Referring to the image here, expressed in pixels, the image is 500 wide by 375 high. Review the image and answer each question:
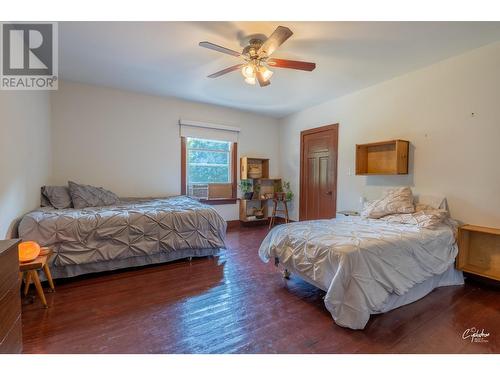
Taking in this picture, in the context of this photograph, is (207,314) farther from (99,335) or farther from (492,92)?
(492,92)

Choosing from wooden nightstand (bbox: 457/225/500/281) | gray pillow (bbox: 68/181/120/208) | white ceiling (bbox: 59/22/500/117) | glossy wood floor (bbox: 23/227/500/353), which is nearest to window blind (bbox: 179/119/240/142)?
white ceiling (bbox: 59/22/500/117)

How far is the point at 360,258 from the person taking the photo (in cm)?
189

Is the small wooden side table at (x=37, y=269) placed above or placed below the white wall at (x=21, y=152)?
below

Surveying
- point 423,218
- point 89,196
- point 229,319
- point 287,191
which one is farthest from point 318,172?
point 89,196

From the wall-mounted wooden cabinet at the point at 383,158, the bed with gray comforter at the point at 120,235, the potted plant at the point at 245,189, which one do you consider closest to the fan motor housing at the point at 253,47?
the bed with gray comforter at the point at 120,235

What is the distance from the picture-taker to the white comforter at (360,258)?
1.85 m

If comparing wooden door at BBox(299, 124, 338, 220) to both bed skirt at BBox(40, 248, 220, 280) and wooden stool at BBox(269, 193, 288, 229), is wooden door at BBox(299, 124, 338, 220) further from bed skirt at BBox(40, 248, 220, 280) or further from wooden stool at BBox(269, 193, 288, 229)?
bed skirt at BBox(40, 248, 220, 280)

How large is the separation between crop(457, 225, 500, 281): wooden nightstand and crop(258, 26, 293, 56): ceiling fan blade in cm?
271

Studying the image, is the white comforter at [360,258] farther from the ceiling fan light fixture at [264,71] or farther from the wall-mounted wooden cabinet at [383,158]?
the ceiling fan light fixture at [264,71]

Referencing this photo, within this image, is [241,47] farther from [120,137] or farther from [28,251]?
[28,251]

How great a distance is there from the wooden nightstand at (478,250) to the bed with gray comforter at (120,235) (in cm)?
285

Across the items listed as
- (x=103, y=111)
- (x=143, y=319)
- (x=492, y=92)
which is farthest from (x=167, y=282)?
(x=492, y=92)

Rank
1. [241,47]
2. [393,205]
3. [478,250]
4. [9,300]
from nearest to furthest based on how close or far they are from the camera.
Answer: [9,300] → [241,47] → [478,250] → [393,205]

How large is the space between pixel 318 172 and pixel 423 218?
2.34 metres
